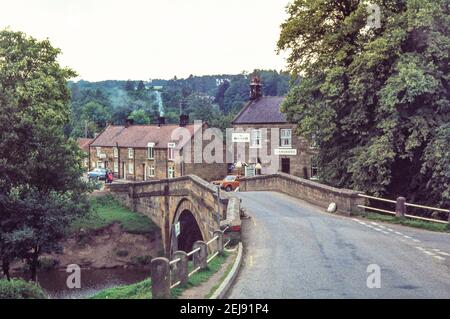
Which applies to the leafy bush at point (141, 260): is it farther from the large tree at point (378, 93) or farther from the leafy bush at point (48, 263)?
the large tree at point (378, 93)

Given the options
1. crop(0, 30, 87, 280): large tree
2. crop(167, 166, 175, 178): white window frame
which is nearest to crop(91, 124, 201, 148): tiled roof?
crop(167, 166, 175, 178): white window frame

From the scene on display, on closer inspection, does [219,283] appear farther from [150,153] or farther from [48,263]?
[150,153]

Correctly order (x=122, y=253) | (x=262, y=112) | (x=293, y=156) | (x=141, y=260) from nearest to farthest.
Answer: (x=141, y=260) → (x=122, y=253) → (x=293, y=156) → (x=262, y=112)

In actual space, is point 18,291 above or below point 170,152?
below

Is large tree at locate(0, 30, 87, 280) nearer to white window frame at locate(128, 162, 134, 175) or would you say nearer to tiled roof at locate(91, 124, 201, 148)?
tiled roof at locate(91, 124, 201, 148)

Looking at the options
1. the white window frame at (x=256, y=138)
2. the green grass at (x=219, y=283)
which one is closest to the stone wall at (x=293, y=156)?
the white window frame at (x=256, y=138)

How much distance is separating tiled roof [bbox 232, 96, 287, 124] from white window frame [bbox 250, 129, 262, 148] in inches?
37.5

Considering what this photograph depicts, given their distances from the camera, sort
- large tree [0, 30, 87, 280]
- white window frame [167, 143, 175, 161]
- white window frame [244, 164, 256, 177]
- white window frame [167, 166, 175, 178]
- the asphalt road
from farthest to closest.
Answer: white window frame [167, 166, 175, 178]
white window frame [167, 143, 175, 161]
white window frame [244, 164, 256, 177]
large tree [0, 30, 87, 280]
the asphalt road

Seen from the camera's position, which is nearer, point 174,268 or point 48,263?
point 174,268

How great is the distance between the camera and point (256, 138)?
51.8 meters

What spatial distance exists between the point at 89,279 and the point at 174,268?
23.5 metres

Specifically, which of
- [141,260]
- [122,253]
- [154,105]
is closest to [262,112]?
[141,260]

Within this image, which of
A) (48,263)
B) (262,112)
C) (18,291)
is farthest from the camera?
(262,112)

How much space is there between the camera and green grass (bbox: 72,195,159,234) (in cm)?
4153
